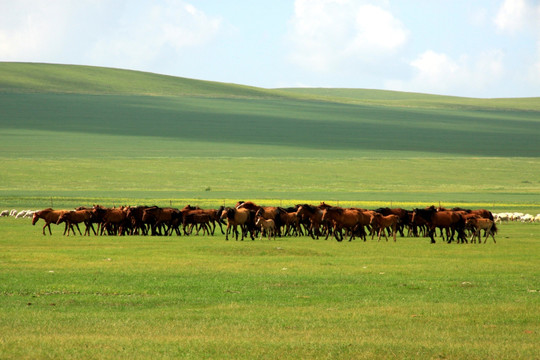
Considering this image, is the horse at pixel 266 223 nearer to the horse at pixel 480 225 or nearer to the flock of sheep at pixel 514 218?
the horse at pixel 480 225

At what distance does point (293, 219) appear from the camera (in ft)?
126

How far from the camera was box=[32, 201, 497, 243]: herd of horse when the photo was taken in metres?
35.3

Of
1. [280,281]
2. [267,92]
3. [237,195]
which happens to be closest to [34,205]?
[237,195]

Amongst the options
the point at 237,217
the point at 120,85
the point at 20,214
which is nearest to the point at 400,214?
the point at 237,217

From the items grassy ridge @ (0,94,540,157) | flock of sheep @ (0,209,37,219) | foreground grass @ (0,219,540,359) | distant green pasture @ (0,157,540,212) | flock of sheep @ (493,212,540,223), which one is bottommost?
foreground grass @ (0,219,540,359)

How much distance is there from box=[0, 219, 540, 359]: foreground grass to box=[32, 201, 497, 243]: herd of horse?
5.85 m

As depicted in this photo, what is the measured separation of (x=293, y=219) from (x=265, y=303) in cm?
2121

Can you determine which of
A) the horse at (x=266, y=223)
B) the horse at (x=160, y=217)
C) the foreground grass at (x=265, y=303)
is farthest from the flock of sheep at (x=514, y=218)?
the foreground grass at (x=265, y=303)

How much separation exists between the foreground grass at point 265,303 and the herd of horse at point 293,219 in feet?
19.2

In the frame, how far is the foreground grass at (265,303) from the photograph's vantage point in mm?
12641

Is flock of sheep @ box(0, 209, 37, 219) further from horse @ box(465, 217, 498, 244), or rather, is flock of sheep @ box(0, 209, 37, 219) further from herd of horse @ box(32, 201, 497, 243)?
horse @ box(465, 217, 498, 244)

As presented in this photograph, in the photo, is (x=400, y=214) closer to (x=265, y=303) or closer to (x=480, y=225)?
(x=480, y=225)

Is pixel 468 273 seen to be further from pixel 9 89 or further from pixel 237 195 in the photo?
pixel 9 89

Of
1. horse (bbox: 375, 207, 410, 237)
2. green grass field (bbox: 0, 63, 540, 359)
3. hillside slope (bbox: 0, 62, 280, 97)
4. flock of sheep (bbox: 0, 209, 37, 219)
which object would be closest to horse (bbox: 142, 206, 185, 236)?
green grass field (bbox: 0, 63, 540, 359)
